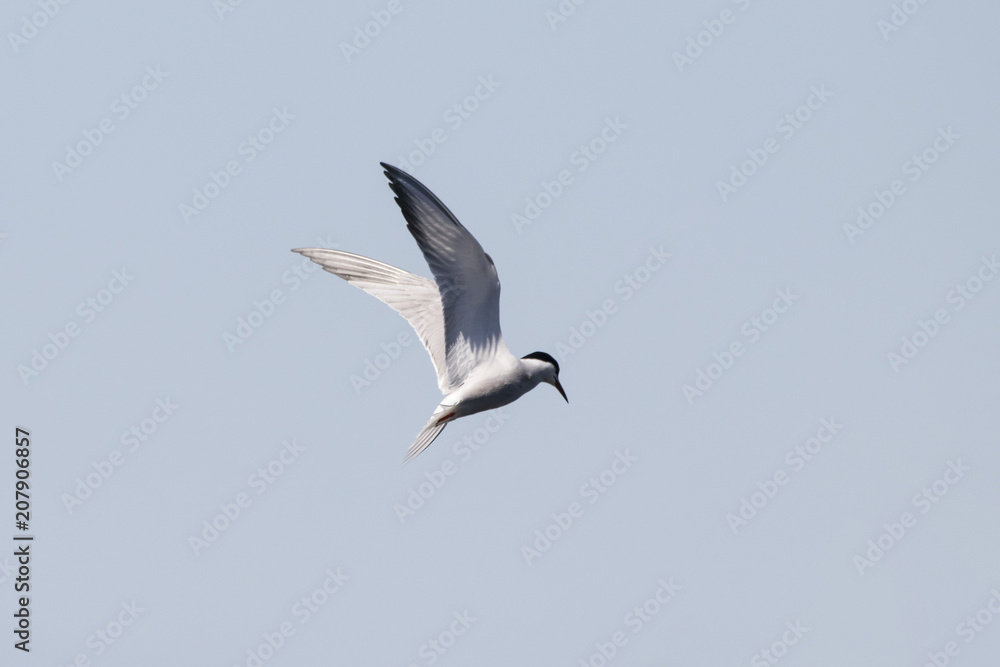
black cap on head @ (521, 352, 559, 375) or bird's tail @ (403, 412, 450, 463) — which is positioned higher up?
black cap on head @ (521, 352, 559, 375)

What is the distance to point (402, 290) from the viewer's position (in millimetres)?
16594

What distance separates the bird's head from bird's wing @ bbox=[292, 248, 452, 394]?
3.35 feet

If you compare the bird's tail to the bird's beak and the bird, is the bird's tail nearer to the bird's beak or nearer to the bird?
the bird

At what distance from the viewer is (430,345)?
53.3ft

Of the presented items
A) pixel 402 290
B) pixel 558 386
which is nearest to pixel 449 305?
pixel 402 290

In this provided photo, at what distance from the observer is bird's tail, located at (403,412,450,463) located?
15.2 metres

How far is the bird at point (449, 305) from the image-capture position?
14969 millimetres

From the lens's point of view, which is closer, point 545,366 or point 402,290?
point 545,366

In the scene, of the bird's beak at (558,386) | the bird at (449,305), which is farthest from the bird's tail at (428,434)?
the bird's beak at (558,386)

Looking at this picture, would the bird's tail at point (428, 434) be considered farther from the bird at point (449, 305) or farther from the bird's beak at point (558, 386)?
the bird's beak at point (558, 386)

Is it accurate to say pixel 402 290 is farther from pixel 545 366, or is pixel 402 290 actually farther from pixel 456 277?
pixel 545 366

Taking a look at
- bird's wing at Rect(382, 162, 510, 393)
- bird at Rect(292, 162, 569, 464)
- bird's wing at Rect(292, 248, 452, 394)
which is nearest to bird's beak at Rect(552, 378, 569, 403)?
bird at Rect(292, 162, 569, 464)

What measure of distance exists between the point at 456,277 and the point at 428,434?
68.9 inches

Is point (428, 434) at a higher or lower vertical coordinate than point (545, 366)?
lower
